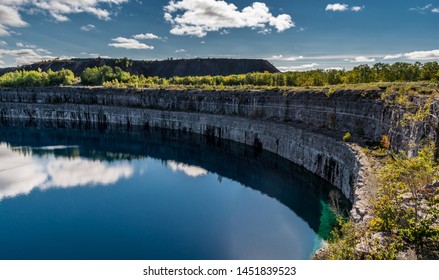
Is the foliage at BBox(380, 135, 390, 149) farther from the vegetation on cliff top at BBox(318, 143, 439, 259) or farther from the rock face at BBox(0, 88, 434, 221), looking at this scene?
the vegetation on cliff top at BBox(318, 143, 439, 259)

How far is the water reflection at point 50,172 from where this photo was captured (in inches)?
1514

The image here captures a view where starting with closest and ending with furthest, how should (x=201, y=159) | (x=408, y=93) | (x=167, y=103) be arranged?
(x=408, y=93) < (x=201, y=159) < (x=167, y=103)

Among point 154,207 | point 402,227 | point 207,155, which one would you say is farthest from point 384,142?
point 207,155

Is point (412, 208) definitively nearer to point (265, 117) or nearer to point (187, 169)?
point (187, 169)

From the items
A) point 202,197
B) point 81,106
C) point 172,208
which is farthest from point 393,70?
point 81,106

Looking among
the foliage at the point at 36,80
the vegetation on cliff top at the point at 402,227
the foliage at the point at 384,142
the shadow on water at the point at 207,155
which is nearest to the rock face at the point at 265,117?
the foliage at the point at 384,142

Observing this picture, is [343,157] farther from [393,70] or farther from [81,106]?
[81,106]

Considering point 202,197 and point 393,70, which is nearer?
point 202,197

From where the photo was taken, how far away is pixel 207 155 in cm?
5425

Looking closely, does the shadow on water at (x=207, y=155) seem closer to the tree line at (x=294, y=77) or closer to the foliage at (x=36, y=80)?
the tree line at (x=294, y=77)

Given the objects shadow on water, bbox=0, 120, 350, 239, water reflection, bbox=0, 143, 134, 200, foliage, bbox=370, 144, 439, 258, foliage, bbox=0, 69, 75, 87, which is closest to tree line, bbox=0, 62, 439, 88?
foliage, bbox=0, 69, 75, 87

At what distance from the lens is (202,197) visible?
35000mm

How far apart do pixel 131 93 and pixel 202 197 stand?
6363 centimetres

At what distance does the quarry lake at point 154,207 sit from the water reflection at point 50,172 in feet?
0.43
